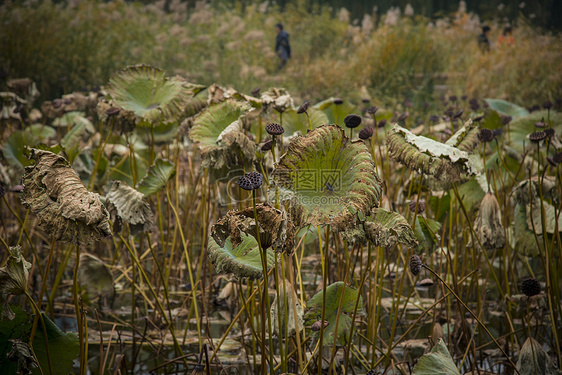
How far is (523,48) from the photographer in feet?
19.7

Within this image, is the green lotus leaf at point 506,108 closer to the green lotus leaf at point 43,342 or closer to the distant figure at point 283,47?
the green lotus leaf at point 43,342

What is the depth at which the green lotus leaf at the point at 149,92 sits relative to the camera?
127cm

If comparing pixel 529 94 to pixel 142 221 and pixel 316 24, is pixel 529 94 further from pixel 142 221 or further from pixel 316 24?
pixel 142 221

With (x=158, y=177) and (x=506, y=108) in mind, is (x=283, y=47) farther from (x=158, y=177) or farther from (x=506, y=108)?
(x=158, y=177)

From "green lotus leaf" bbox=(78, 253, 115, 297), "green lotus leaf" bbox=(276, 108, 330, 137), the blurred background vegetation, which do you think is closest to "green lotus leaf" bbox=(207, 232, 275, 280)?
"green lotus leaf" bbox=(276, 108, 330, 137)

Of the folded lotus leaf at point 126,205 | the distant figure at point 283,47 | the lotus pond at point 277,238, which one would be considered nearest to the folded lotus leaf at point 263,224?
the lotus pond at point 277,238

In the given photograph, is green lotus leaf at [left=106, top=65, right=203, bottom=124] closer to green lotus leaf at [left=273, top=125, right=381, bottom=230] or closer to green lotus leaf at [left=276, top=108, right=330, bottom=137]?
green lotus leaf at [left=276, top=108, right=330, bottom=137]

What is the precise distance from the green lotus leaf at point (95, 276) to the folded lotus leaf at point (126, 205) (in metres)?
0.51

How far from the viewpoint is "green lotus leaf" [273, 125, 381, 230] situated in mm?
745

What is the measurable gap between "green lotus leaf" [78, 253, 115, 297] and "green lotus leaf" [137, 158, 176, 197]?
15.1 inches

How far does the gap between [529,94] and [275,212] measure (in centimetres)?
504

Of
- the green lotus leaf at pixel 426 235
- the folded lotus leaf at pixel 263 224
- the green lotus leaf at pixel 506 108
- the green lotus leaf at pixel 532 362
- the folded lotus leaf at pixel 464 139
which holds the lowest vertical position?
the green lotus leaf at pixel 532 362

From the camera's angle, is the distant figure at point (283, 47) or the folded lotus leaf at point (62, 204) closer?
the folded lotus leaf at point (62, 204)

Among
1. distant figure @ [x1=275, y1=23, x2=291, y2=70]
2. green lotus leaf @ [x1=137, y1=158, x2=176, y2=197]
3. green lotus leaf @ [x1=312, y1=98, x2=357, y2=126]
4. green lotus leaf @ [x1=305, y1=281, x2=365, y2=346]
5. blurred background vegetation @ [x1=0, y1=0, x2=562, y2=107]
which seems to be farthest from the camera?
distant figure @ [x1=275, y1=23, x2=291, y2=70]
